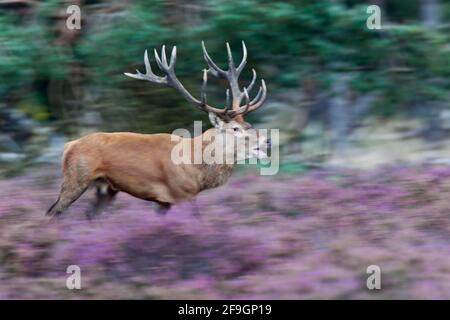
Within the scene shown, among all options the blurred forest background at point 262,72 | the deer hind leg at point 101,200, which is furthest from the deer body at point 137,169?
the blurred forest background at point 262,72

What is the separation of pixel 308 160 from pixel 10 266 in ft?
19.7

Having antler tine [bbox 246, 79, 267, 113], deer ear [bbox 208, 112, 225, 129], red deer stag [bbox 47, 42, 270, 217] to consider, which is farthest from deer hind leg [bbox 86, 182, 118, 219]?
antler tine [bbox 246, 79, 267, 113]

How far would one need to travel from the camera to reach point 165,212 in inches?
399

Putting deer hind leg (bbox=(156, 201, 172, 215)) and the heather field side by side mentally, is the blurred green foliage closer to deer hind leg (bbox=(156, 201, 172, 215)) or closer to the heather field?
the heather field

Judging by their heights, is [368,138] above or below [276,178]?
above

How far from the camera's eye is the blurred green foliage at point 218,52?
14.0 metres

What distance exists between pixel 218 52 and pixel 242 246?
17.6ft

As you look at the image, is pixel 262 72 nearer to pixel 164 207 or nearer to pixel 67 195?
pixel 164 207

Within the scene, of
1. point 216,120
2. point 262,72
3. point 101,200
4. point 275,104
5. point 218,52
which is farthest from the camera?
point 275,104

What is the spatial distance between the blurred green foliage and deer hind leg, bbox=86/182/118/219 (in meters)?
3.78

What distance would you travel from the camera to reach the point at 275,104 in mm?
14922

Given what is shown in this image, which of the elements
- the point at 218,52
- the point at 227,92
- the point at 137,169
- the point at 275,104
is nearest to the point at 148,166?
the point at 137,169
